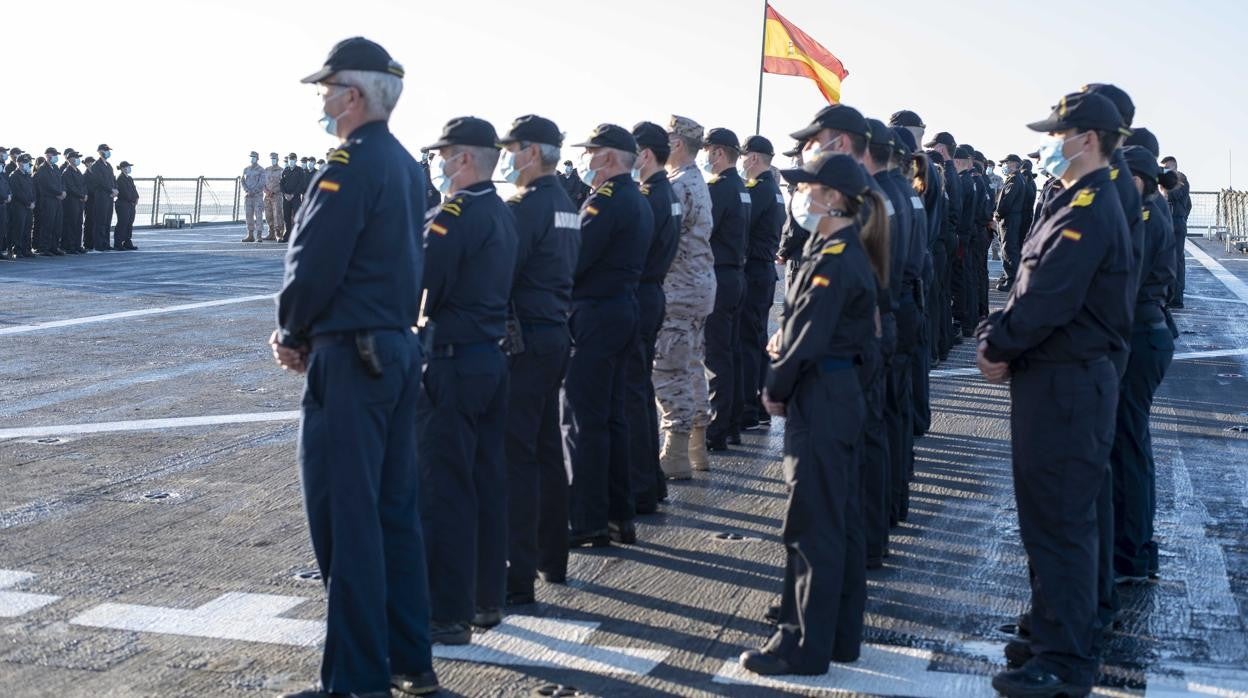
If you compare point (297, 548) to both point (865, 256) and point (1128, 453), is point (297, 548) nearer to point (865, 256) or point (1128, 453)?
point (865, 256)

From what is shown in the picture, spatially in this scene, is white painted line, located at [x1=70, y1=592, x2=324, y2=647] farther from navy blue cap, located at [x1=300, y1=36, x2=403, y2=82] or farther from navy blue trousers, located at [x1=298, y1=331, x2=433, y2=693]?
navy blue cap, located at [x1=300, y1=36, x2=403, y2=82]

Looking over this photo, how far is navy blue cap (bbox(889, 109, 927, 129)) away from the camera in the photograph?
1169cm

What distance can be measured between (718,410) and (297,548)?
3.79m

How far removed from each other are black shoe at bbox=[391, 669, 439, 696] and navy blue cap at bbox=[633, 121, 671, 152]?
157 inches

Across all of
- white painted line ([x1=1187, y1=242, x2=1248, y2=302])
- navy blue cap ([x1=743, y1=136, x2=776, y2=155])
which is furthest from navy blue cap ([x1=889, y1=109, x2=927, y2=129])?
white painted line ([x1=1187, y1=242, x2=1248, y2=302])

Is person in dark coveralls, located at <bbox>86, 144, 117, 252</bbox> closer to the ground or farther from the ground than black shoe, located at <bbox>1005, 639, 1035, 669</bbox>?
farther from the ground

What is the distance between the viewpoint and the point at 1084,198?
574 centimetres

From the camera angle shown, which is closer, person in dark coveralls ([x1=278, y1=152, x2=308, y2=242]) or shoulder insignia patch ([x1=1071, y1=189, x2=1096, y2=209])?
shoulder insignia patch ([x1=1071, y1=189, x2=1096, y2=209])

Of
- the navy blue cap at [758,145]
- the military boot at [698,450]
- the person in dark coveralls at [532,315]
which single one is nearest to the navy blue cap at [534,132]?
the person in dark coveralls at [532,315]

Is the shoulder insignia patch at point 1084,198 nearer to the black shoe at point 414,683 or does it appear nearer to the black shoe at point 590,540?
the black shoe at point 414,683

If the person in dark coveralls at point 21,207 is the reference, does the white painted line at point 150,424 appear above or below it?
below

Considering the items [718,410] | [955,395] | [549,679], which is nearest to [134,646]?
[549,679]

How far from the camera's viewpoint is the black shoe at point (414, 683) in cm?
560

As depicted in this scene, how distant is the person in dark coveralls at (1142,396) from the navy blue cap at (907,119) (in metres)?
4.24
